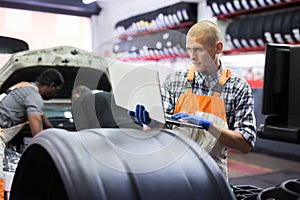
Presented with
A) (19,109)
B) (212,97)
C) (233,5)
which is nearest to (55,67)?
(19,109)

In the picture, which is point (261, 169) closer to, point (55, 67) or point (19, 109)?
point (55, 67)

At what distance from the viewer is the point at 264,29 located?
5078mm

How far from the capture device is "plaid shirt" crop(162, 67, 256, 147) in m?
1.56

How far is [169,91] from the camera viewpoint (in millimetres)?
1616

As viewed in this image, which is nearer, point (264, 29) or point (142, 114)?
point (142, 114)

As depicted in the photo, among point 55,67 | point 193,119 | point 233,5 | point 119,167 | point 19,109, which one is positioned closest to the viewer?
point 119,167

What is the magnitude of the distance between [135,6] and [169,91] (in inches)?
279

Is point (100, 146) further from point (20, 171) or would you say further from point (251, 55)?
point (251, 55)

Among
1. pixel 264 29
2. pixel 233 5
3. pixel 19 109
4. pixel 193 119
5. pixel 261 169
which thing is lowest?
pixel 261 169

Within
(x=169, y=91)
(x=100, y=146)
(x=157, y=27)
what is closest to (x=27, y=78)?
(x=169, y=91)

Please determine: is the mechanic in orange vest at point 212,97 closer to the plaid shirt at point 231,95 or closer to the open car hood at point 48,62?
the plaid shirt at point 231,95

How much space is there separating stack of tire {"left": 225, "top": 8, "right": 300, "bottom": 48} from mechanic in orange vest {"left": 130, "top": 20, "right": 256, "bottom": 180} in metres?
3.43

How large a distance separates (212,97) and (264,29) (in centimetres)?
381

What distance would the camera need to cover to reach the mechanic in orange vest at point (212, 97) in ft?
4.93
